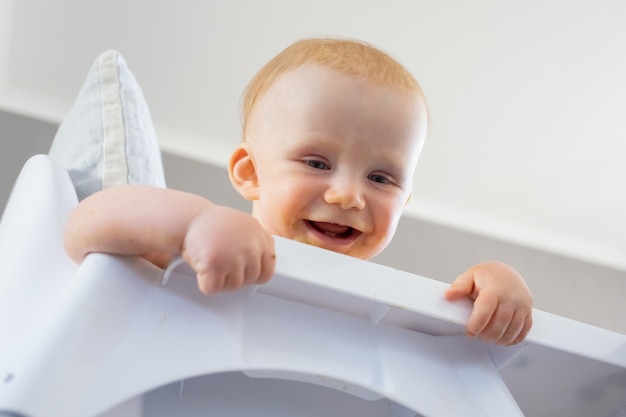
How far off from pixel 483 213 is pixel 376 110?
1.31m

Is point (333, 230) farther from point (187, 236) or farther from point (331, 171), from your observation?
point (187, 236)

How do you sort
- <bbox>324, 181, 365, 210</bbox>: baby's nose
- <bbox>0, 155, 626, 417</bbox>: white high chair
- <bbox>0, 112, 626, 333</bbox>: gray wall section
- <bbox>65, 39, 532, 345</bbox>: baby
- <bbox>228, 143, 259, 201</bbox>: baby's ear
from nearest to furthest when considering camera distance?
<bbox>0, 155, 626, 417</bbox>: white high chair < <bbox>65, 39, 532, 345</bbox>: baby < <bbox>324, 181, 365, 210</bbox>: baby's nose < <bbox>228, 143, 259, 201</bbox>: baby's ear < <bbox>0, 112, 626, 333</bbox>: gray wall section

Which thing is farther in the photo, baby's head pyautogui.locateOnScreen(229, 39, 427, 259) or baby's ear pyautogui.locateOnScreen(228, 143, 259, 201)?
baby's ear pyautogui.locateOnScreen(228, 143, 259, 201)

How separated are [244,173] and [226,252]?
1.31ft

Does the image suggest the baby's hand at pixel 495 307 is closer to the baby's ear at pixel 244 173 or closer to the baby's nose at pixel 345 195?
the baby's nose at pixel 345 195

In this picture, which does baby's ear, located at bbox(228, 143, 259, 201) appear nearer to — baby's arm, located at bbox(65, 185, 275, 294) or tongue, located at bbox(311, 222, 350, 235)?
tongue, located at bbox(311, 222, 350, 235)

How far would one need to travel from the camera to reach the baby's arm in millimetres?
382

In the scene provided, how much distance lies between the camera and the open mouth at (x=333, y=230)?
0.64 meters

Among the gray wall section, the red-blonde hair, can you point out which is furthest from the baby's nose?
the gray wall section

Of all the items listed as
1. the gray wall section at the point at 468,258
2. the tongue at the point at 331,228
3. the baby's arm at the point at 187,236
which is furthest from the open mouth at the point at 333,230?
the gray wall section at the point at 468,258

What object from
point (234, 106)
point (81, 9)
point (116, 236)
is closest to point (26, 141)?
point (81, 9)

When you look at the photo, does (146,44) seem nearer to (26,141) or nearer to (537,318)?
(26,141)

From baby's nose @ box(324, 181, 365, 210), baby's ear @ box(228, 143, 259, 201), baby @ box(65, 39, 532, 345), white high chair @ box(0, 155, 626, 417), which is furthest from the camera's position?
baby's ear @ box(228, 143, 259, 201)

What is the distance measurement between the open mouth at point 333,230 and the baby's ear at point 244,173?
129mm
